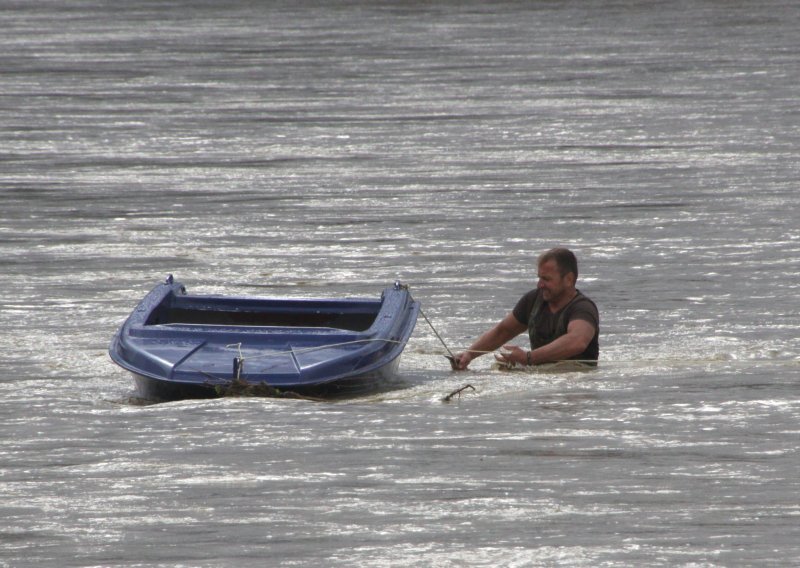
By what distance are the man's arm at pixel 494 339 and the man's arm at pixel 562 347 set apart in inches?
19.6

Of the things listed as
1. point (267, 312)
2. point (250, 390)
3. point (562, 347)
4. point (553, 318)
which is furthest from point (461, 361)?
point (250, 390)

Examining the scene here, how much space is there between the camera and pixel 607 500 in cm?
918

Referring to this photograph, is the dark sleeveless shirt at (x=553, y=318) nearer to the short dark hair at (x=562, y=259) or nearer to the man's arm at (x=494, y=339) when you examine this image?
the man's arm at (x=494, y=339)

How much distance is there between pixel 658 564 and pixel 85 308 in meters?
7.85

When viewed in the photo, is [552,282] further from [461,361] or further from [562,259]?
[461,361]

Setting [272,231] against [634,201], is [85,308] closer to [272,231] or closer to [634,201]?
[272,231]

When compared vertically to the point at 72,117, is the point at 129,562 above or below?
below

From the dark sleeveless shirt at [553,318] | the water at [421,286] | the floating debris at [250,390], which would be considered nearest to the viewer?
the water at [421,286]

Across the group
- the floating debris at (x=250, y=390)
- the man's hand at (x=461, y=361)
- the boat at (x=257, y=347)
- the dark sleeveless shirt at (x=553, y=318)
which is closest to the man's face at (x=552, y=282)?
the dark sleeveless shirt at (x=553, y=318)

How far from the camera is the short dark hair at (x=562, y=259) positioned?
1177 cm

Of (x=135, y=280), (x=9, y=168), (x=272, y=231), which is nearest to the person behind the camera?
(x=135, y=280)

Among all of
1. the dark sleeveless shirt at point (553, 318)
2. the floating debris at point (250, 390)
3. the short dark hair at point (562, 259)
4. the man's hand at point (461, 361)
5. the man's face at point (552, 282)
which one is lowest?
the man's hand at point (461, 361)

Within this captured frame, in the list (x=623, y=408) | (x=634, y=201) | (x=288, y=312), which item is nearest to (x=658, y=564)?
(x=623, y=408)

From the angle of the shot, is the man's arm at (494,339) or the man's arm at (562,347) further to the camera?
the man's arm at (494,339)
